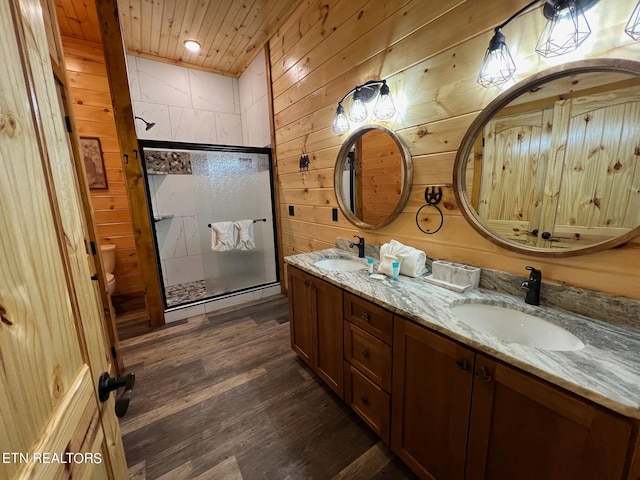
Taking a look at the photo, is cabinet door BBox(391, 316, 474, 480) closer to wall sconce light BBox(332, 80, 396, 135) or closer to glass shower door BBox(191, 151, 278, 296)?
wall sconce light BBox(332, 80, 396, 135)

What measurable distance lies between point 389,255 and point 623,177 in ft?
3.14

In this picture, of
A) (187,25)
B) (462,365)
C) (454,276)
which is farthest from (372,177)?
(187,25)

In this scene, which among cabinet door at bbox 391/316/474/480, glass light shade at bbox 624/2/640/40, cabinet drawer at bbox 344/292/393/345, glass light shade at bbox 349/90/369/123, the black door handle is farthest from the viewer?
glass light shade at bbox 349/90/369/123

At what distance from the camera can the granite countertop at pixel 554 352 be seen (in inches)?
25.4

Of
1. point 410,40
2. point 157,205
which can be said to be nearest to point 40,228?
point 410,40

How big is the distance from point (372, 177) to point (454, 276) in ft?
2.92

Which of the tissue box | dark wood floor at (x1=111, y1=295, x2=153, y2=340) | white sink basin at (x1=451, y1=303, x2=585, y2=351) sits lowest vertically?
dark wood floor at (x1=111, y1=295, x2=153, y2=340)

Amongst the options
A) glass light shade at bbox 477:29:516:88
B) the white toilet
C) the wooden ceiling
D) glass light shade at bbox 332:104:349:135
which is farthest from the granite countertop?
the white toilet

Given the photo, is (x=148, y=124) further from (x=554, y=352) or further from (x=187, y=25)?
(x=554, y=352)

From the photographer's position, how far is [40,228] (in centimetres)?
43

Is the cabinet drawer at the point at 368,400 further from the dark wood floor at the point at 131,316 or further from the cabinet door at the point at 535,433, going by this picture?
the dark wood floor at the point at 131,316

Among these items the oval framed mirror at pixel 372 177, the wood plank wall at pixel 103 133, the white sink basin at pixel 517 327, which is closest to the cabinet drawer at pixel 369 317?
the white sink basin at pixel 517 327

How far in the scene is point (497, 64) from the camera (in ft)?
3.60

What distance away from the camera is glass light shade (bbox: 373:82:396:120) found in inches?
62.3
